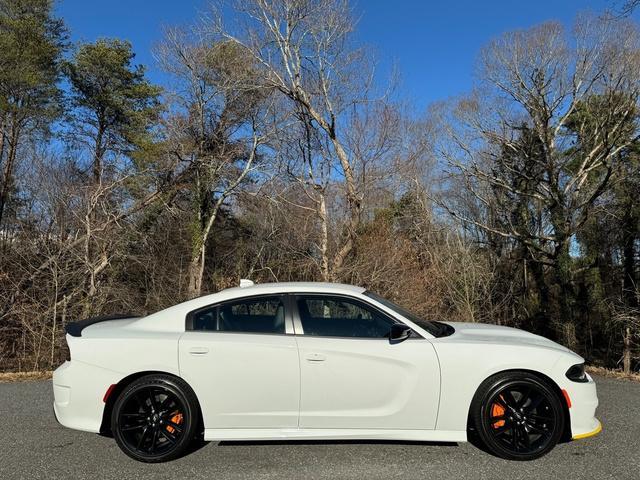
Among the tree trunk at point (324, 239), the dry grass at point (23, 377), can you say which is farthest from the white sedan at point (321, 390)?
the tree trunk at point (324, 239)

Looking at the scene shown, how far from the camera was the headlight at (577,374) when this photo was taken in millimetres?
4062

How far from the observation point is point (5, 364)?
12.0 metres

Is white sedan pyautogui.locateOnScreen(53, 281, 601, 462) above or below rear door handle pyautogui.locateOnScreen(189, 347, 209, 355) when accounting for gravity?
below

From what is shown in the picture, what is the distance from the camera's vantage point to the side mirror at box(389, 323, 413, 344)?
407 centimetres

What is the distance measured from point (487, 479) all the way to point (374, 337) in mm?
1337

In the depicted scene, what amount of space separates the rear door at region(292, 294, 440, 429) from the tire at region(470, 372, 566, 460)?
41 cm

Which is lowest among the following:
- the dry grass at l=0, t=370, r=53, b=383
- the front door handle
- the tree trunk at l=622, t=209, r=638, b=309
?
the dry grass at l=0, t=370, r=53, b=383

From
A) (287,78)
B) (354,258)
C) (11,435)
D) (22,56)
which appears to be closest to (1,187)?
(22,56)

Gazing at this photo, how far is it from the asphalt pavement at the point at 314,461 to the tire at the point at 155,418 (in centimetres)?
13

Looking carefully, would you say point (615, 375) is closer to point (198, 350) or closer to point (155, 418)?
point (198, 350)

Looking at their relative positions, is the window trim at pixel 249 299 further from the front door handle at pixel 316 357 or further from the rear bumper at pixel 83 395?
the rear bumper at pixel 83 395

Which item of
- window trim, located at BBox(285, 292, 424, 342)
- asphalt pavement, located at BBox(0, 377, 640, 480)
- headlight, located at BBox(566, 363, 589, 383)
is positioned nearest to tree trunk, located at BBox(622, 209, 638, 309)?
asphalt pavement, located at BBox(0, 377, 640, 480)

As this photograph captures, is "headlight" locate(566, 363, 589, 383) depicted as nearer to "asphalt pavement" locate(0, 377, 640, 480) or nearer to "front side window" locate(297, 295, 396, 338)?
"asphalt pavement" locate(0, 377, 640, 480)

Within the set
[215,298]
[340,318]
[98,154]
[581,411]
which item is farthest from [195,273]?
[581,411]
